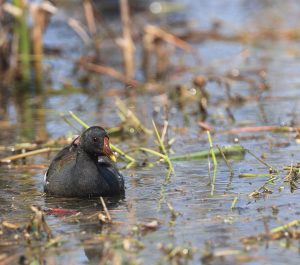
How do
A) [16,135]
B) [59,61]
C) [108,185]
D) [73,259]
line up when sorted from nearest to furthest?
[73,259], [108,185], [16,135], [59,61]

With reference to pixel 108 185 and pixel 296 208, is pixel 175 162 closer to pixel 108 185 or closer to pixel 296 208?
pixel 108 185

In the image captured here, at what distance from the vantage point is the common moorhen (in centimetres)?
691

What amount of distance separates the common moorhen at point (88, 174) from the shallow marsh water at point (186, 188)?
0.35 feet

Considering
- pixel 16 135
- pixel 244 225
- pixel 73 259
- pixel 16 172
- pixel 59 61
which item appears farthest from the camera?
pixel 59 61

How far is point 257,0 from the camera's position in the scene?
58.5 ft

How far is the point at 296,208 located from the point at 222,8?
11.6m

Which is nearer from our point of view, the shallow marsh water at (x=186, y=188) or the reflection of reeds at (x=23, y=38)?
the shallow marsh water at (x=186, y=188)

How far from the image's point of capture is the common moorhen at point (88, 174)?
22.7 feet

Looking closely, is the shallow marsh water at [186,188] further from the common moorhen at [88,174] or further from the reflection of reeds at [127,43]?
the reflection of reeds at [127,43]

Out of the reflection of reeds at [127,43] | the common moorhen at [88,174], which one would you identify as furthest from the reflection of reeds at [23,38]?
the common moorhen at [88,174]

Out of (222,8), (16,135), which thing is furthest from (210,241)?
(222,8)

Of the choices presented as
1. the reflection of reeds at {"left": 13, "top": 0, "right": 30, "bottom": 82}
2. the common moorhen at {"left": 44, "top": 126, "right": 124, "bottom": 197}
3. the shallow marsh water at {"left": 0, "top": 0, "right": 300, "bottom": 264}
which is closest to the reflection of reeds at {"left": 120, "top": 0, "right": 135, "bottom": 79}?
the shallow marsh water at {"left": 0, "top": 0, "right": 300, "bottom": 264}

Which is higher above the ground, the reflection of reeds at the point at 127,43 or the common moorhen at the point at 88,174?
the reflection of reeds at the point at 127,43

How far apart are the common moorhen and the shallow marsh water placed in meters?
0.11
